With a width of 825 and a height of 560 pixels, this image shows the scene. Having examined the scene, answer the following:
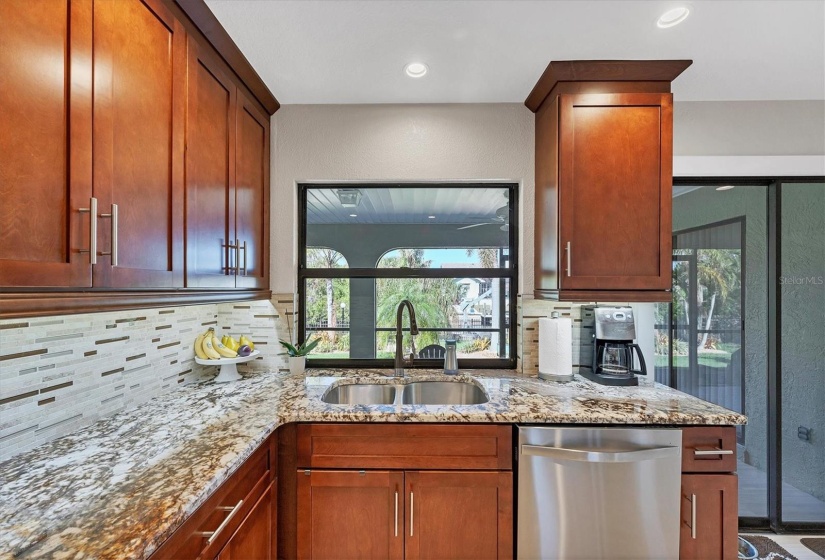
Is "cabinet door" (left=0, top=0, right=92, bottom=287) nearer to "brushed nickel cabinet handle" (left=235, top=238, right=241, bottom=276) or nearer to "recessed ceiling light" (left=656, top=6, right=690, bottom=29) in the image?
"brushed nickel cabinet handle" (left=235, top=238, right=241, bottom=276)

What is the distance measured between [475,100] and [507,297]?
1.16m

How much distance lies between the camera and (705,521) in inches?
59.0

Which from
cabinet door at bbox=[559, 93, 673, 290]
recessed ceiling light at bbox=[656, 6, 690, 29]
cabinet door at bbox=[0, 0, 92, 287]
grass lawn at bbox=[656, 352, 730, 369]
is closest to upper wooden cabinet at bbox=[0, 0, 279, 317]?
cabinet door at bbox=[0, 0, 92, 287]

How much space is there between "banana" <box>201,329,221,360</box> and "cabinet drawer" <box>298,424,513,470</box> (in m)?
0.74

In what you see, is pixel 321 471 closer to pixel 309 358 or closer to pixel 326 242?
pixel 309 358

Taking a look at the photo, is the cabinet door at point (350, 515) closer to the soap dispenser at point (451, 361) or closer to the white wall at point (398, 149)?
the soap dispenser at point (451, 361)

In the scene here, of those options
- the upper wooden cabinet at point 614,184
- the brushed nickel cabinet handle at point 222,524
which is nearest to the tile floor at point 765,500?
the upper wooden cabinet at point 614,184

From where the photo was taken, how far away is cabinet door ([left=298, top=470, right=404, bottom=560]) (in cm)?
151

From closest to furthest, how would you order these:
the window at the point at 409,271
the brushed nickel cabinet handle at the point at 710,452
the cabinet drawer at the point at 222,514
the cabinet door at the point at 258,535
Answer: the cabinet drawer at the point at 222,514, the cabinet door at the point at 258,535, the brushed nickel cabinet handle at the point at 710,452, the window at the point at 409,271

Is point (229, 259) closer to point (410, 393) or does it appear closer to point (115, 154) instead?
point (115, 154)

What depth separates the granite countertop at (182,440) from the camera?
2.63 ft

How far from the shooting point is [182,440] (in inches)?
48.8

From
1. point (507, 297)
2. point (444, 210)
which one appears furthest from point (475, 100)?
point (507, 297)

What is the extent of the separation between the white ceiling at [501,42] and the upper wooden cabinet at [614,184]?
0.53ft
